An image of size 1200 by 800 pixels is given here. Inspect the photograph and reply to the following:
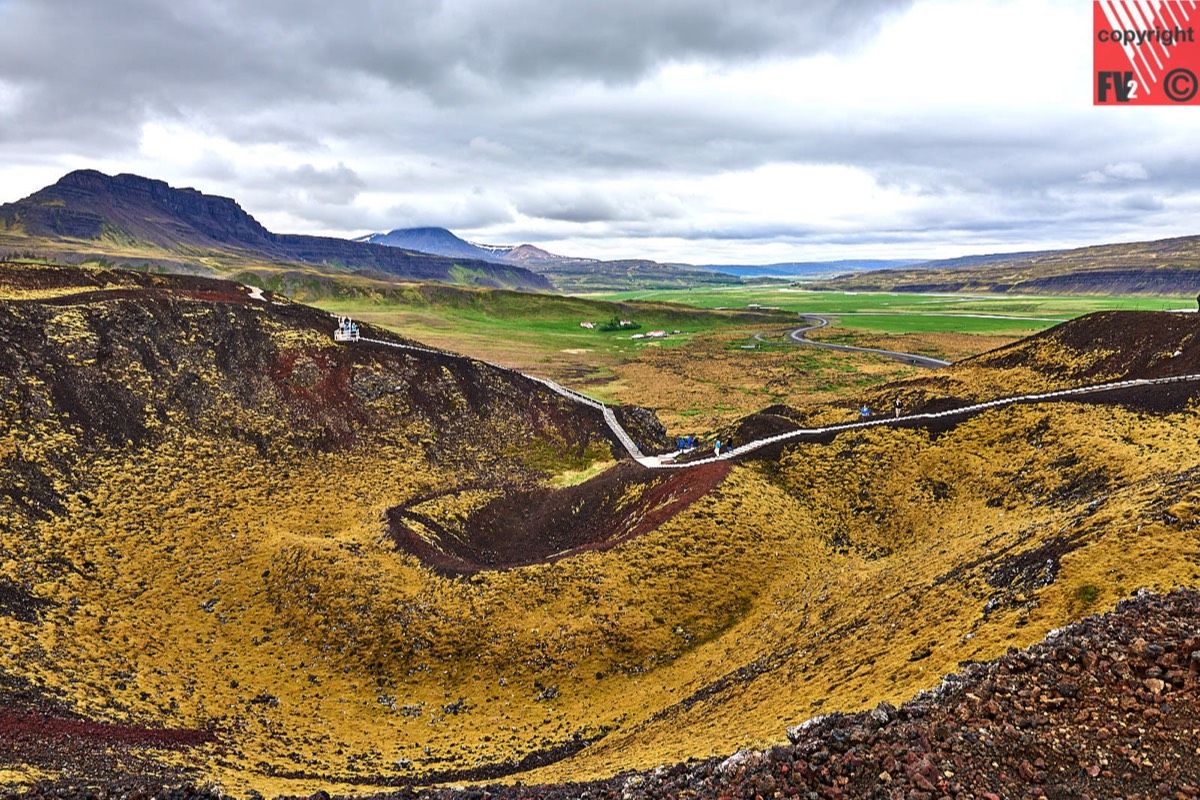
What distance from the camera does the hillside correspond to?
19.5 m

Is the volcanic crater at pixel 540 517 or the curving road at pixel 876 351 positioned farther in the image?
the curving road at pixel 876 351

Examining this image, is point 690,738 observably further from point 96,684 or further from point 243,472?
point 243,472

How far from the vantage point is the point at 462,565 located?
36344 mm

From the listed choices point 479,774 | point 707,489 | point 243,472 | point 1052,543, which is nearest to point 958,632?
point 1052,543

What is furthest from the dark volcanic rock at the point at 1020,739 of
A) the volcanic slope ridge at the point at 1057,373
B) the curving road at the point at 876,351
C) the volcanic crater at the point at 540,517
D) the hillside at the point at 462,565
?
the curving road at the point at 876,351

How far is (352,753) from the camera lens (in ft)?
75.4

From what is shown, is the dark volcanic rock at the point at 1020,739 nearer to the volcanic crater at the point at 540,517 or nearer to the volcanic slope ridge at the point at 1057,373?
the volcanic crater at the point at 540,517

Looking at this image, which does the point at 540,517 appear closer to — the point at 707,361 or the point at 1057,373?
the point at 1057,373

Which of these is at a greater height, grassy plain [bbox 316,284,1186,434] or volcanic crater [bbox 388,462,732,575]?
grassy plain [bbox 316,284,1186,434]

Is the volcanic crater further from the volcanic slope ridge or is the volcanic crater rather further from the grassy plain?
the grassy plain

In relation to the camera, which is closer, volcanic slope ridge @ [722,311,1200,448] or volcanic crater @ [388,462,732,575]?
volcanic crater @ [388,462,732,575]

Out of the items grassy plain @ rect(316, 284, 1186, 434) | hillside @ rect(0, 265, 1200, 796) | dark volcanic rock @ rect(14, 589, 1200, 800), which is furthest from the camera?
grassy plain @ rect(316, 284, 1186, 434)

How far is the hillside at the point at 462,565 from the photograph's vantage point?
766 inches

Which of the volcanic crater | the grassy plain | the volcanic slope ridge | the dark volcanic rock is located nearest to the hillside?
the volcanic crater
